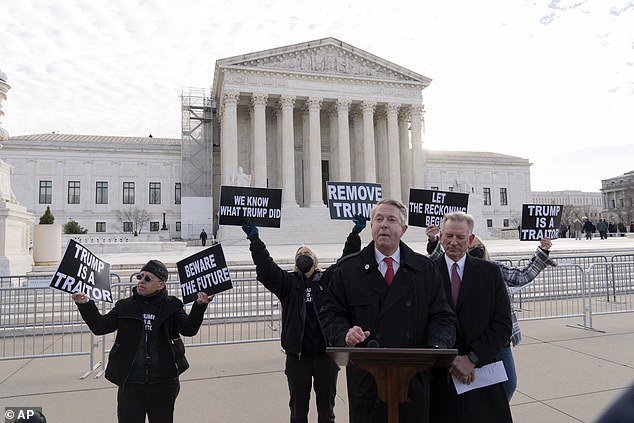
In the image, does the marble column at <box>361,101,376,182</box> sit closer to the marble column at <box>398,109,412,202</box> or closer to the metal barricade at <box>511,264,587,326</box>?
the marble column at <box>398,109,412,202</box>

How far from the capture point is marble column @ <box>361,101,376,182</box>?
4459 centimetres

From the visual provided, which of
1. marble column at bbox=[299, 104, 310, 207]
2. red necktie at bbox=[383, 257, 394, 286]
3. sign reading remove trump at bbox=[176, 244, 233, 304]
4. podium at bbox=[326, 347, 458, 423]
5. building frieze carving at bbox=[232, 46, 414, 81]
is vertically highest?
building frieze carving at bbox=[232, 46, 414, 81]

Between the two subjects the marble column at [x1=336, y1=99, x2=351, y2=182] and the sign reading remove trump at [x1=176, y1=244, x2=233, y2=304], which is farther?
the marble column at [x1=336, y1=99, x2=351, y2=182]

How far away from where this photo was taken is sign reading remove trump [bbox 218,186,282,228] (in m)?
6.03

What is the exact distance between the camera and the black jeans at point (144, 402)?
3508 mm

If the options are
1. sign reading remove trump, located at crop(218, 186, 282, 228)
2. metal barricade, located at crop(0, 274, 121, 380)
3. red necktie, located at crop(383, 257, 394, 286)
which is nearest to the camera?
red necktie, located at crop(383, 257, 394, 286)

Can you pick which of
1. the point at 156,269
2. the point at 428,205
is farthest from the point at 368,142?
the point at 156,269

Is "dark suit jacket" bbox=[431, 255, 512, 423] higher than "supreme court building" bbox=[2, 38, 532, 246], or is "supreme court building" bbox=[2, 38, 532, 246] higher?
"supreme court building" bbox=[2, 38, 532, 246]

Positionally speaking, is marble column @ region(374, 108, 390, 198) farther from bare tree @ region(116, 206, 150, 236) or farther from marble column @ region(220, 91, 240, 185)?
bare tree @ region(116, 206, 150, 236)

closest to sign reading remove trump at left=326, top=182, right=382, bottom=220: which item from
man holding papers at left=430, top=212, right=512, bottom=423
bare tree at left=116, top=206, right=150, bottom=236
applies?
man holding papers at left=430, top=212, right=512, bottom=423

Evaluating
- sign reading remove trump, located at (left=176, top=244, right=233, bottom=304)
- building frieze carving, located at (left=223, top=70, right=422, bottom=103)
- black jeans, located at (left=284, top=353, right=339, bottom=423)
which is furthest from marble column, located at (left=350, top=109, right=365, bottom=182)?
black jeans, located at (left=284, top=353, right=339, bottom=423)

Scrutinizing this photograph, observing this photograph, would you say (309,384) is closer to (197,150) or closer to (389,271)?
(389,271)

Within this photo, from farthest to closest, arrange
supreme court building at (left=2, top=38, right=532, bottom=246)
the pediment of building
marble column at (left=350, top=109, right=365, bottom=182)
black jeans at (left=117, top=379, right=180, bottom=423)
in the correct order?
marble column at (left=350, top=109, right=365, bottom=182) < the pediment of building < supreme court building at (left=2, top=38, right=532, bottom=246) < black jeans at (left=117, top=379, right=180, bottom=423)

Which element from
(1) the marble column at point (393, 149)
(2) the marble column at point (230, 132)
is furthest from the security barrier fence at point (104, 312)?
(1) the marble column at point (393, 149)
